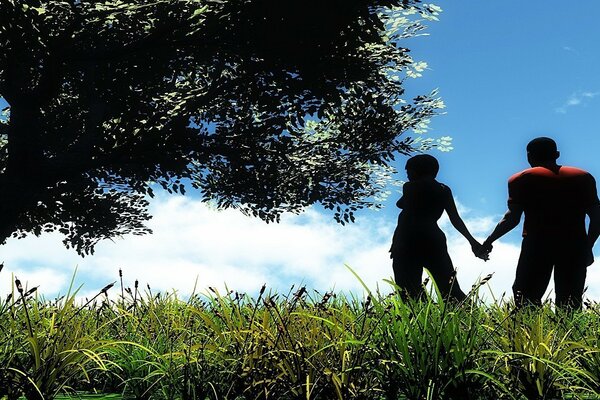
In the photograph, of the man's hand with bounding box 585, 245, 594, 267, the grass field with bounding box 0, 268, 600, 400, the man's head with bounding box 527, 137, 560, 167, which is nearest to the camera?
the grass field with bounding box 0, 268, 600, 400

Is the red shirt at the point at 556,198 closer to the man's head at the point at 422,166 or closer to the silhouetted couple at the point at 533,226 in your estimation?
the silhouetted couple at the point at 533,226

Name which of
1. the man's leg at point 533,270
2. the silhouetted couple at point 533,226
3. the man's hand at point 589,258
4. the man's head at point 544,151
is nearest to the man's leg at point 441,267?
the silhouetted couple at point 533,226

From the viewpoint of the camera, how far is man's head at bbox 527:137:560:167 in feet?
29.1

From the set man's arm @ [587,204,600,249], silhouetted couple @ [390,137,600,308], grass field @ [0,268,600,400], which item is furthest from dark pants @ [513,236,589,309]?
grass field @ [0,268,600,400]

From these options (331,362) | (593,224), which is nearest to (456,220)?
(593,224)

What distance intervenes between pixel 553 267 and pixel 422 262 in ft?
5.35

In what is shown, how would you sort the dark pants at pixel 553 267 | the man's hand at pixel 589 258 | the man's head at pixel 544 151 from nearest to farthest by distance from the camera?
the dark pants at pixel 553 267
the man's hand at pixel 589 258
the man's head at pixel 544 151

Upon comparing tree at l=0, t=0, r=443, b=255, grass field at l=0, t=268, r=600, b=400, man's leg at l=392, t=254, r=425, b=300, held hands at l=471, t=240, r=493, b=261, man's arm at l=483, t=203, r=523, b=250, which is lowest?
grass field at l=0, t=268, r=600, b=400

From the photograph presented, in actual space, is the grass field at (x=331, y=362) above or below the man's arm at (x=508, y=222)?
below

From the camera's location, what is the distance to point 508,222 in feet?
29.5

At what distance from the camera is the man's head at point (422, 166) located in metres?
8.89

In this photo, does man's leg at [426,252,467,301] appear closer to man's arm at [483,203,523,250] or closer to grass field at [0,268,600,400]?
man's arm at [483,203,523,250]

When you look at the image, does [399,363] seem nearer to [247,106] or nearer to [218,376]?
[218,376]

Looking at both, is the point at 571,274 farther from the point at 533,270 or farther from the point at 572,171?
the point at 572,171
